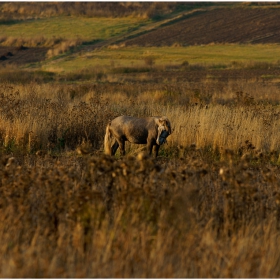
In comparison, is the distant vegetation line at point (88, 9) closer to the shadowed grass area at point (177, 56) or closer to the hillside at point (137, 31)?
the hillside at point (137, 31)

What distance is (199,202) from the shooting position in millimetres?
6922

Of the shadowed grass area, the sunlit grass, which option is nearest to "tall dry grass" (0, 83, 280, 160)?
the shadowed grass area

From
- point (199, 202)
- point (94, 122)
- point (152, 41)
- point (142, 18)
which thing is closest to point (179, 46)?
point (152, 41)

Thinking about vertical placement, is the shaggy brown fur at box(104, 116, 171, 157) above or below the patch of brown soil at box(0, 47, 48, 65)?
above

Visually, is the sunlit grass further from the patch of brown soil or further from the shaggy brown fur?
the shaggy brown fur

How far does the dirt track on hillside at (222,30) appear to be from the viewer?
61.2 meters

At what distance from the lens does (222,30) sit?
65000 millimetres

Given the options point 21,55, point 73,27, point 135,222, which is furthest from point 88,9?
point 135,222

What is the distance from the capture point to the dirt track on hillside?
61.2 metres

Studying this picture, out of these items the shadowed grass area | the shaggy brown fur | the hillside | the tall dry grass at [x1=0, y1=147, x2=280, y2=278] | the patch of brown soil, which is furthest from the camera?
the hillside

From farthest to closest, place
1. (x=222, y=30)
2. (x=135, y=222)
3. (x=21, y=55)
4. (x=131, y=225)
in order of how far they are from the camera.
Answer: (x=222, y=30)
(x=21, y=55)
(x=135, y=222)
(x=131, y=225)

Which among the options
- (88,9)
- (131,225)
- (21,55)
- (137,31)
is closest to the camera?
(131,225)

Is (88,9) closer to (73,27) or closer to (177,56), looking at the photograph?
(73,27)

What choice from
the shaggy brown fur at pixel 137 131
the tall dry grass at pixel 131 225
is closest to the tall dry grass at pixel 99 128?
the shaggy brown fur at pixel 137 131
